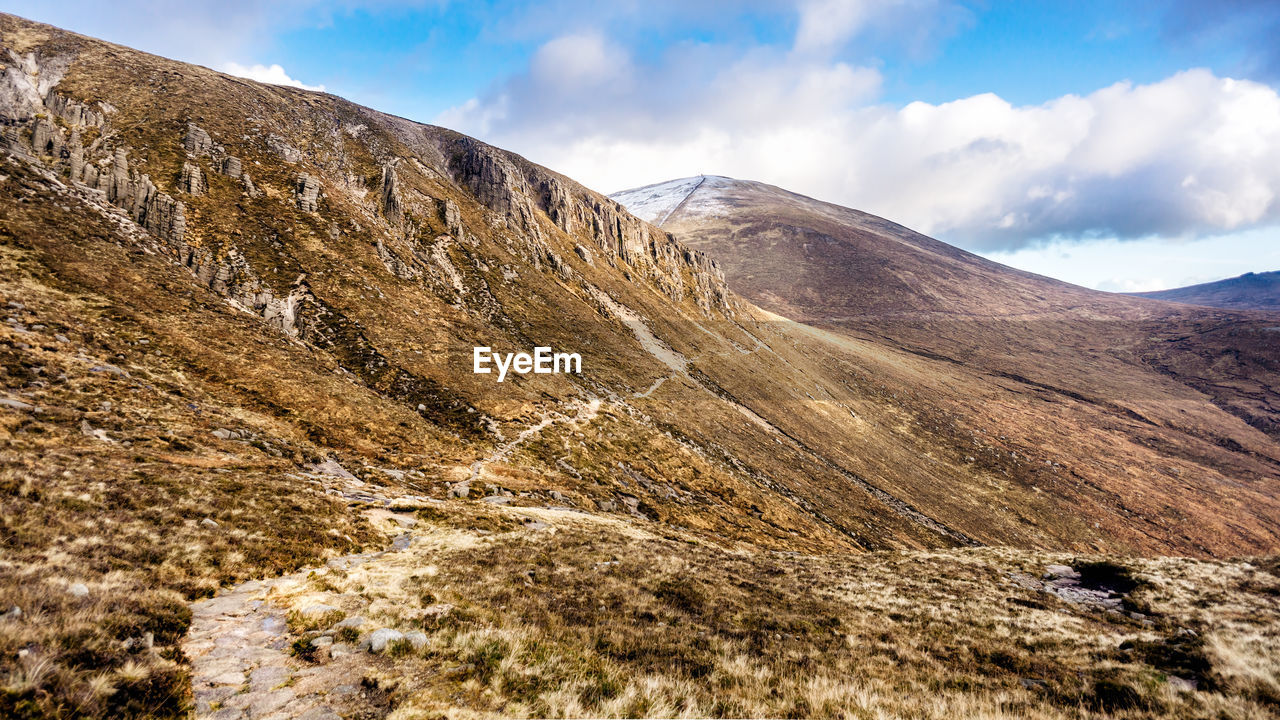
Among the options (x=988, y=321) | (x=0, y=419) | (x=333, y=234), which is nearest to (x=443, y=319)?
(x=333, y=234)

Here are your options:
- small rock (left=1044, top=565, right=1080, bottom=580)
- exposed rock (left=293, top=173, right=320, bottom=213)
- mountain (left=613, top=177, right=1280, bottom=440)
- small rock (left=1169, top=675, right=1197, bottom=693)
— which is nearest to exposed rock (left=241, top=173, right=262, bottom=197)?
exposed rock (left=293, top=173, right=320, bottom=213)

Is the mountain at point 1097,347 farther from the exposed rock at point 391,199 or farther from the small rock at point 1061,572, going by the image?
the exposed rock at point 391,199

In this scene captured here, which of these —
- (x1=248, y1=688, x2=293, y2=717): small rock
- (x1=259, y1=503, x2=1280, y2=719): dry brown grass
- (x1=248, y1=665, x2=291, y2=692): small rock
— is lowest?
(x1=259, y1=503, x2=1280, y2=719): dry brown grass

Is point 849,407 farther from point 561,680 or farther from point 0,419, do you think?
point 0,419

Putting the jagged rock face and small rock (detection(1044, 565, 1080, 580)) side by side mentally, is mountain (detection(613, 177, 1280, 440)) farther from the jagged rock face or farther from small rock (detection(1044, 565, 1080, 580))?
small rock (detection(1044, 565, 1080, 580))

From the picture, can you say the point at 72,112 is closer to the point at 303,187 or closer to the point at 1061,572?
the point at 303,187

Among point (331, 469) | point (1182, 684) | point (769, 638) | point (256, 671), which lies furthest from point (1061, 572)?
point (331, 469)
